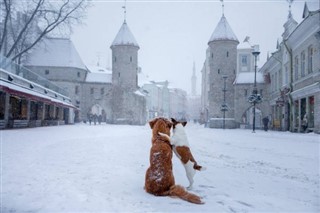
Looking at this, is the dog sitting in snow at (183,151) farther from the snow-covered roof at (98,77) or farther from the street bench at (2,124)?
the snow-covered roof at (98,77)

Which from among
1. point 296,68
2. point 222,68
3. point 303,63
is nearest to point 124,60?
point 222,68

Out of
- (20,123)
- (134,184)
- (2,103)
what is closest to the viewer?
(134,184)

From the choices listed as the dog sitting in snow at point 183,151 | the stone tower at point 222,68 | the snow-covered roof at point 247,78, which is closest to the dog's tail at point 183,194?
the dog sitting in snow at point 183,151

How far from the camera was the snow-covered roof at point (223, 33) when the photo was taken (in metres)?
38.5

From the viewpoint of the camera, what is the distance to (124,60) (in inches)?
1793

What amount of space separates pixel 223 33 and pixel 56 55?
26.2 metres

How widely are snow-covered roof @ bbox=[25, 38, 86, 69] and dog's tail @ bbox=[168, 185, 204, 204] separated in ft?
151

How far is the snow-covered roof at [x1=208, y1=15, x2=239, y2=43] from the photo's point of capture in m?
38.5

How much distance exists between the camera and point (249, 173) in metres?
6.74

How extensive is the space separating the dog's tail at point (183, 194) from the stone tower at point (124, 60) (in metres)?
41.4

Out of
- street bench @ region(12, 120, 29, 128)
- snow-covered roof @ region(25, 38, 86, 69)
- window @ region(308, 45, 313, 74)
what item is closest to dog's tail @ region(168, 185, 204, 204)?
street bench @ region(12, 120, 29, 128)

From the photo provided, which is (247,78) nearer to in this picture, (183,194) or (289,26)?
(289,26)

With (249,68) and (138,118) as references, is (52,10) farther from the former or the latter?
(249,68)

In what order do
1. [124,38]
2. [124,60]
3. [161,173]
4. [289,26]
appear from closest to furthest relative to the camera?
[161,173] → [289,26] → [124,38] → [124,60]
